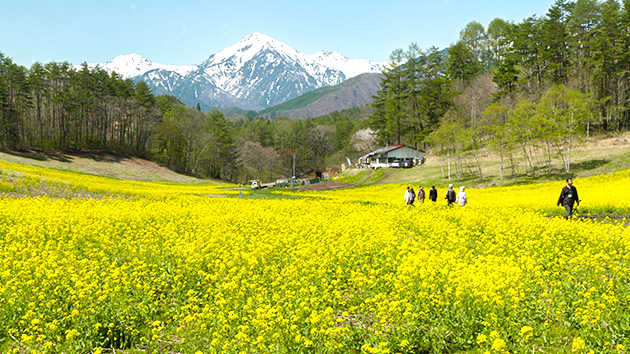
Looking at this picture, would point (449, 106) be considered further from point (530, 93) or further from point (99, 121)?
point (99, 121)

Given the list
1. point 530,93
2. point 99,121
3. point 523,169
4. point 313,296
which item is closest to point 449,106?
point 530,93

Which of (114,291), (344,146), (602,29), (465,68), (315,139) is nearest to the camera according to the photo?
(114,291)

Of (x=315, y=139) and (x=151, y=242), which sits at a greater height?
(x=315, y=139)

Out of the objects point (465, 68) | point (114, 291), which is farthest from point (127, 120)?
point (114, 291)

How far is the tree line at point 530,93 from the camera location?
43.2m

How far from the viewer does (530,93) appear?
61.3 meters

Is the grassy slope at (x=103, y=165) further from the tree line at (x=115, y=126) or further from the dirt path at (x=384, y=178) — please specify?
the dirt path at (x=384, y=178)

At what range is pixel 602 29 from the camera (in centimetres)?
5572

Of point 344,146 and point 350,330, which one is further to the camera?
point 344,146

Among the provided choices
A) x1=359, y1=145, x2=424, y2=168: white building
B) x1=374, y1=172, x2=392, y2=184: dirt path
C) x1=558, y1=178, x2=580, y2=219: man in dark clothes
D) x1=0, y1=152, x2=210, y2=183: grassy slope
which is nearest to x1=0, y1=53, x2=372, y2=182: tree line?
x1=0, y1=152, x2=210, y2=183: grassy slope

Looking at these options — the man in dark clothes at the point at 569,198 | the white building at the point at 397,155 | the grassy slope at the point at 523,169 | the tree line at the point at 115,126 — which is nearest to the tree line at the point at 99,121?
the tree line at the point at 115,126

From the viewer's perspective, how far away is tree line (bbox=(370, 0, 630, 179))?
43.2m

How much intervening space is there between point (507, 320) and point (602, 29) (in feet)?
224

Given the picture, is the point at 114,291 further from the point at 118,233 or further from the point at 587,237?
the point at 587,237
